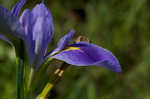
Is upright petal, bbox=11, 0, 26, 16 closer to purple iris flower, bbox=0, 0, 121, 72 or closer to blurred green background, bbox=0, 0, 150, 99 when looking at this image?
purple iris flower, bbox=0, 0, 121, 72

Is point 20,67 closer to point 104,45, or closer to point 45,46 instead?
point 45,46

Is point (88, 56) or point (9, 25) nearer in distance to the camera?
point (9, 25)

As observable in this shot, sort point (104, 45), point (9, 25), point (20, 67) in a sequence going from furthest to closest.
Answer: point (104, 45)
point (20, 67)
point (9, 25)

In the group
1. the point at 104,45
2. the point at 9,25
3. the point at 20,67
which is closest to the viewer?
the point at 9,25

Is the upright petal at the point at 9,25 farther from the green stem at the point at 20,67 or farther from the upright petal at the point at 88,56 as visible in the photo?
the upright petal at the point at 88,56

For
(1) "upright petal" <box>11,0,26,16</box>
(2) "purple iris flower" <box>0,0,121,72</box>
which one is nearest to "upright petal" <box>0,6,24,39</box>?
(2) "purple iris flower" <box>0,0,121,72</box>

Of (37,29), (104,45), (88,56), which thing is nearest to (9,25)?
(37,29)

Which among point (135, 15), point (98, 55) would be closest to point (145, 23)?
point (135, 15)

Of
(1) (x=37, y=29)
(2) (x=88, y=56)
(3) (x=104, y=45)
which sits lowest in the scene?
(3) (x=104, y=45)
